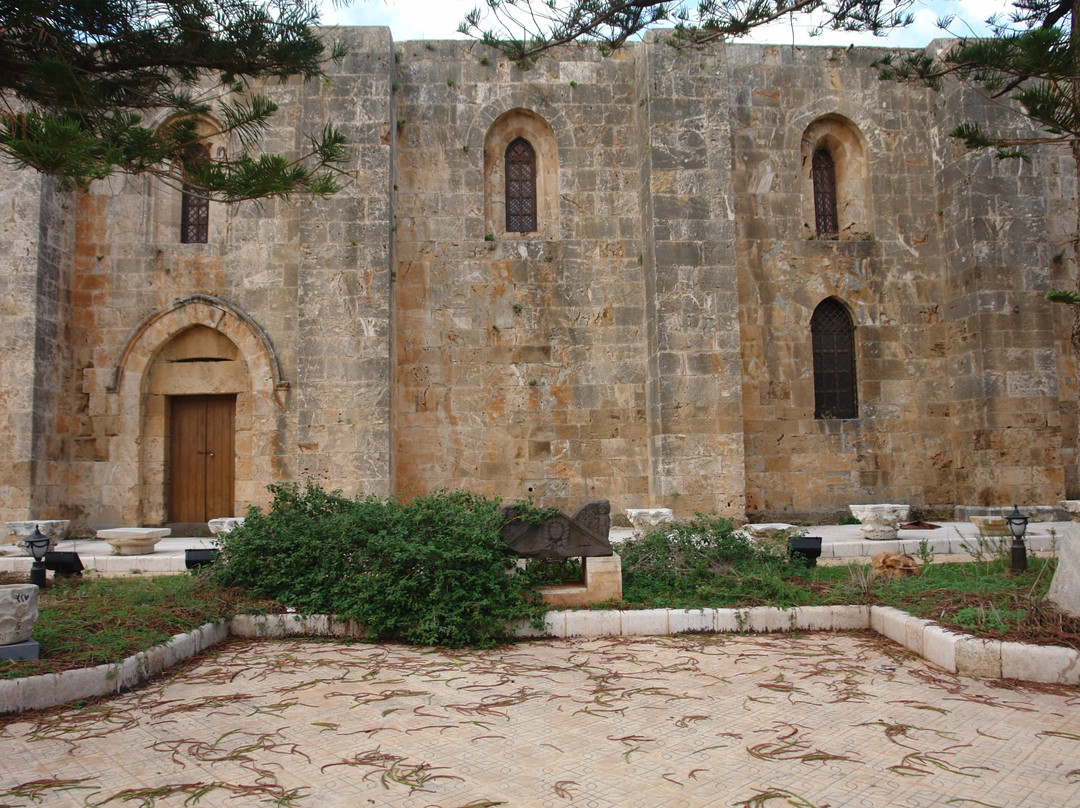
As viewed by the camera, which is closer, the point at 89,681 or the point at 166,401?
the point at 89,681

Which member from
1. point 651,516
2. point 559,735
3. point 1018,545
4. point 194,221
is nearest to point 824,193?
point 651,516

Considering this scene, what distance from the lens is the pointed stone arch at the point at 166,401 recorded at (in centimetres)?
1210

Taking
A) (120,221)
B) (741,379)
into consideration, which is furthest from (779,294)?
(120,221)

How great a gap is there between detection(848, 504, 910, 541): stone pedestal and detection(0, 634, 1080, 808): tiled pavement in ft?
15.4

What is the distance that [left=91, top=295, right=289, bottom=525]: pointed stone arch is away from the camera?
12.1 meters

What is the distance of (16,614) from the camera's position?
15.7 ft

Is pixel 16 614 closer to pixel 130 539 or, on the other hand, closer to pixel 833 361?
pixel 130 539

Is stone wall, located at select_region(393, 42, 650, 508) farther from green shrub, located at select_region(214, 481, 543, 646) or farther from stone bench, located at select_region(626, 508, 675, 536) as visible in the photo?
green shrub, located at select_region(214, 481, 543, 646)

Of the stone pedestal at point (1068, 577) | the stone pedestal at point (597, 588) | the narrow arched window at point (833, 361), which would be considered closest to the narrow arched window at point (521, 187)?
the narrow arched window at point (833, 361)

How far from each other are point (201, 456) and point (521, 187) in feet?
22.4

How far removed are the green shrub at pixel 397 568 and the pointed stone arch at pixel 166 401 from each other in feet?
16.7

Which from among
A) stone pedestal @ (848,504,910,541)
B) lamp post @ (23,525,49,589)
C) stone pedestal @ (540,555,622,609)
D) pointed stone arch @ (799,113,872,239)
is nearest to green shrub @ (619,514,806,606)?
stone pedestal @ (540,555,622,609)

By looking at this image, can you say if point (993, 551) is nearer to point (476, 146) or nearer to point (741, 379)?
point (741, 379)

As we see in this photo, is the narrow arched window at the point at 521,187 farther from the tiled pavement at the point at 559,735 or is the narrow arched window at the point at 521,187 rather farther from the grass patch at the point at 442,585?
the tiled pavement at the point at 559,735
